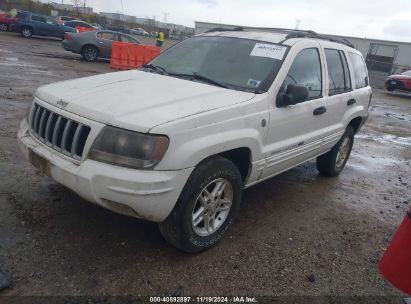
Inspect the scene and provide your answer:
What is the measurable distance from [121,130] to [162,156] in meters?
0.34

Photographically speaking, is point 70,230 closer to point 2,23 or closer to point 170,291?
point 170,291

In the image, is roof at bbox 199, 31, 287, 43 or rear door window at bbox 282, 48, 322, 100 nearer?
rear door window at bbox 282, 48, 322, 100

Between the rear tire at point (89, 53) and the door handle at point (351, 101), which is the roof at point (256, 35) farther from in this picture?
the rear tire at point (89, 53)

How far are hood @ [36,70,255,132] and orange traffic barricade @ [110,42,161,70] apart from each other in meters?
12.7

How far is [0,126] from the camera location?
19.2 ft

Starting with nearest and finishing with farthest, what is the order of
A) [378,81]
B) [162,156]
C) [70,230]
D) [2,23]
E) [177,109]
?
[162,156] → [177,109] → [70,230] → [2,23] → [378,81]

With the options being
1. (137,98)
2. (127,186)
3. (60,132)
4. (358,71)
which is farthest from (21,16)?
(127,186)

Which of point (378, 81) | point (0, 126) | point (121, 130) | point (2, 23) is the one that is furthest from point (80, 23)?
point (121, 130)

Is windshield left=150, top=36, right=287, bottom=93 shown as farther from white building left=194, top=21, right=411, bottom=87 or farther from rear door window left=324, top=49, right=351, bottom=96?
white building left=194, top=21, right=411, bottom=87

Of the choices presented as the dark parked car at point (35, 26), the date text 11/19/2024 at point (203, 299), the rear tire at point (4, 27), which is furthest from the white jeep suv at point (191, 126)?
the rear tire at point (4, 27)

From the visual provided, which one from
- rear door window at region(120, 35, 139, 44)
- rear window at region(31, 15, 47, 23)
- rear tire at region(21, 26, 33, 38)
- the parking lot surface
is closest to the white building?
rear window at region(31, 15, 47, 23)

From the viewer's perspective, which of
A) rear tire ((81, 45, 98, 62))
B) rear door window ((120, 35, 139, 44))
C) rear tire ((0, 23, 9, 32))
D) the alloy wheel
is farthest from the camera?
rear tire ((0, 23, 9, 32))

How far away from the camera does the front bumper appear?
2598 mm

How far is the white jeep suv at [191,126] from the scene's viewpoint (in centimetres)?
265
